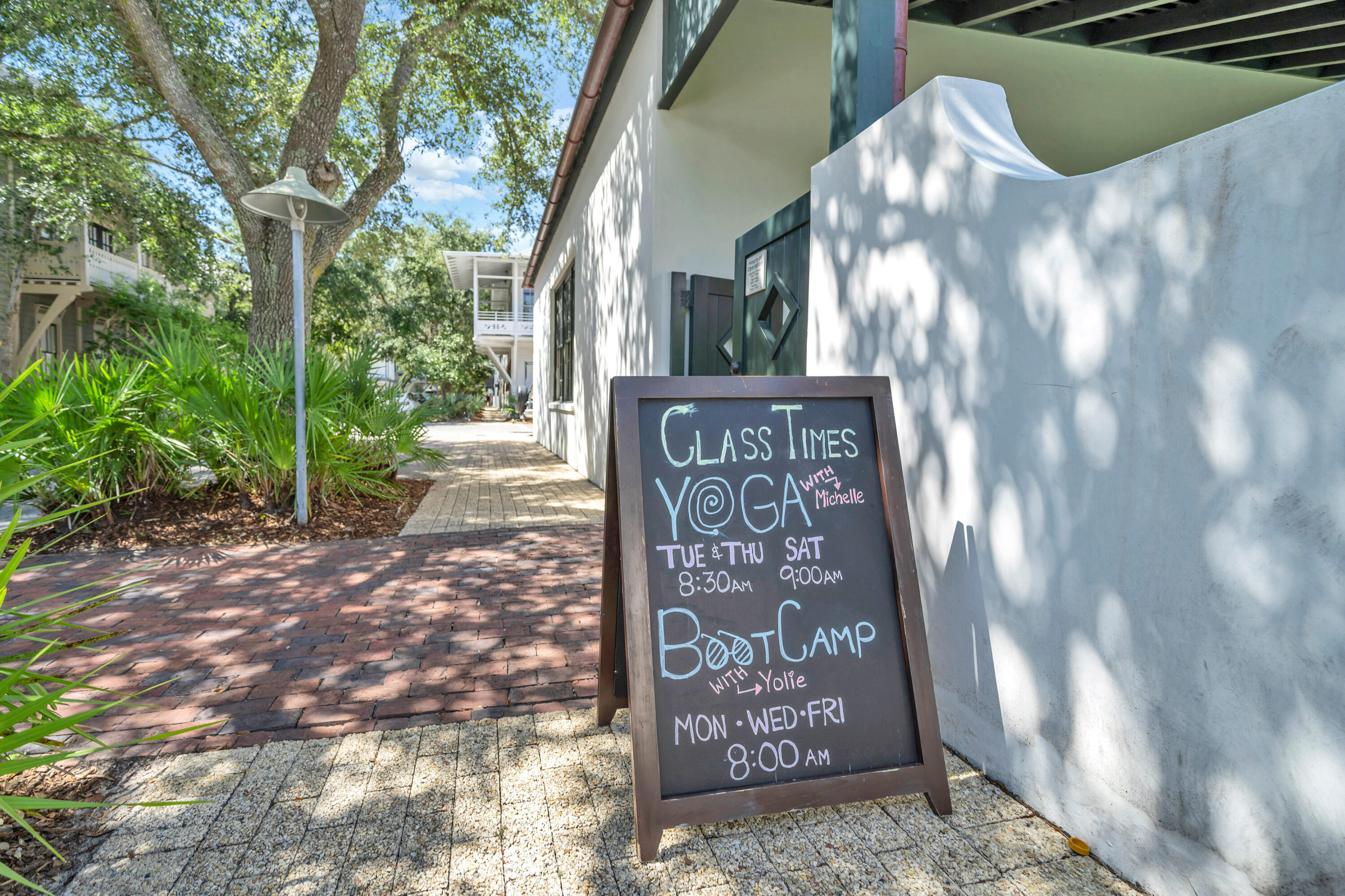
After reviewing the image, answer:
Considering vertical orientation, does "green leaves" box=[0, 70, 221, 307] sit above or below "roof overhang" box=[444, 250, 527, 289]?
below

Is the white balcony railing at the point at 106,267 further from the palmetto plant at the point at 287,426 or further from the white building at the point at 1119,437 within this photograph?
the white building at the point at 1119,437

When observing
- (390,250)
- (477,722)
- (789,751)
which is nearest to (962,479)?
(789,751)

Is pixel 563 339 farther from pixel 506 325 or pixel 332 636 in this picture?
pixel 506 325

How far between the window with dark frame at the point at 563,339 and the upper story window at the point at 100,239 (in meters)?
13.4

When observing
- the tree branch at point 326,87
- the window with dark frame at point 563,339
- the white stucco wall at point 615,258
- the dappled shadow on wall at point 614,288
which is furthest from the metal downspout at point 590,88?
the tree branch at point 326,87

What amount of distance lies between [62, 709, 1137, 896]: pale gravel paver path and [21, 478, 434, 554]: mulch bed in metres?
3.39

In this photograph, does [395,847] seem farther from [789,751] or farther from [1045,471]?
[1045,471]

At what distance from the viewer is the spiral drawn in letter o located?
197 cm

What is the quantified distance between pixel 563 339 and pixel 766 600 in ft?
35.8

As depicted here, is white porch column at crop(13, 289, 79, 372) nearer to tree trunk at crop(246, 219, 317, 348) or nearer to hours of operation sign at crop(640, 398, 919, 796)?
tree trunk at crop(246, 219, 317, 348)

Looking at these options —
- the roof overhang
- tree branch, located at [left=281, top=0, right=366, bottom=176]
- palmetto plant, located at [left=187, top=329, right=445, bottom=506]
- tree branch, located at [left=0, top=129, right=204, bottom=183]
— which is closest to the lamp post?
palmetto plant, located at [left=187, top=329, right=445, bottom=506]

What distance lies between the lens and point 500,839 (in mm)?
1857

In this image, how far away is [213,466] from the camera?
218 inches

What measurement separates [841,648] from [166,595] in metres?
3.86
